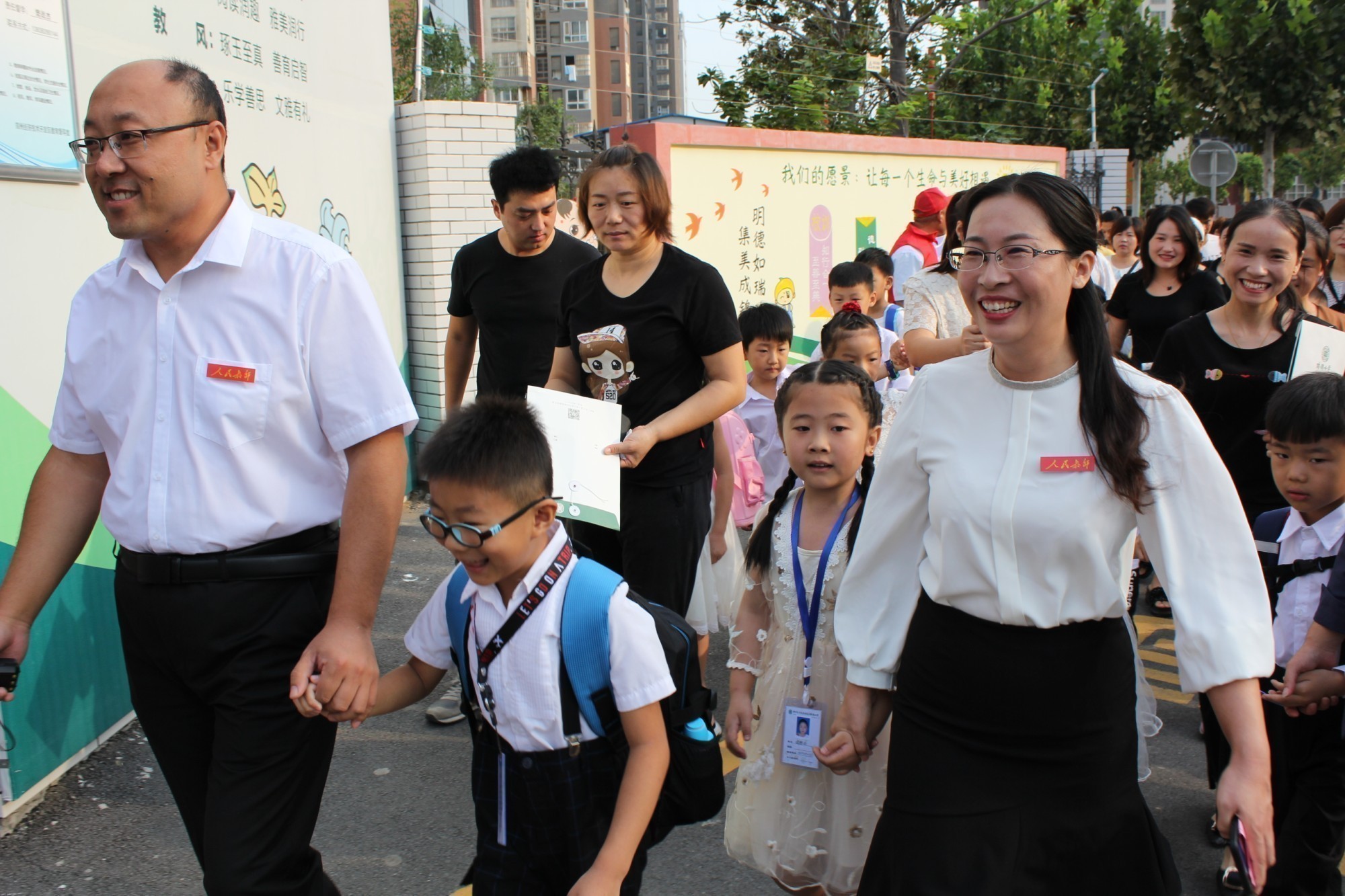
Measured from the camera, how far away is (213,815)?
2264 millimetres

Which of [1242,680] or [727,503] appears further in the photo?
[727,503]

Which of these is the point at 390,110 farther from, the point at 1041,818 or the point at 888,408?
the point at 1041,818

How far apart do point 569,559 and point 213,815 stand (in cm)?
90

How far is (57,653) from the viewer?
12.6 feet

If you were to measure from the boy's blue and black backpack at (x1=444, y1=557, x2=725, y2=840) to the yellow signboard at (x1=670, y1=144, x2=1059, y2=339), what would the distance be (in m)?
7.22

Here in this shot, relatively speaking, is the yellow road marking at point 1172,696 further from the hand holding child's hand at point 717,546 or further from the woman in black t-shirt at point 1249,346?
the hand holding child's hand at point 717,546

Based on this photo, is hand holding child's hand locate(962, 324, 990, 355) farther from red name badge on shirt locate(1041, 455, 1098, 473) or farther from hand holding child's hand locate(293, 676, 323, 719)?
hand holding child's hand locate(293, 676, 323, 719)

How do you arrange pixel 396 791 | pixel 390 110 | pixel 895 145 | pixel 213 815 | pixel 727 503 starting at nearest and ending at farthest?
pixel 213 815 < pixel 396 791 < pixel 727 503 < pixel 390 110 < pixel 895 145

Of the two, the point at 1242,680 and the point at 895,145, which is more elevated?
the point at 895,145

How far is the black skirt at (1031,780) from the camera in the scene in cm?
207

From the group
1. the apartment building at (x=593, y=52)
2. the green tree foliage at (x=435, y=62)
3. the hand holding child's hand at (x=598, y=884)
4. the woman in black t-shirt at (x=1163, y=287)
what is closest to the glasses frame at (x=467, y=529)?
the hand holding child's hand at (x=598, y=884)

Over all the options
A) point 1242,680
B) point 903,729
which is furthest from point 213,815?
point 1242,680

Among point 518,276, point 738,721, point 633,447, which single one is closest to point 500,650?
point 738,721

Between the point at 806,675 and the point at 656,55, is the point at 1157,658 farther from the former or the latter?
the point at 656,55
